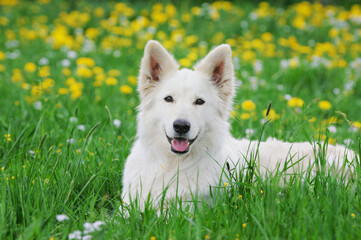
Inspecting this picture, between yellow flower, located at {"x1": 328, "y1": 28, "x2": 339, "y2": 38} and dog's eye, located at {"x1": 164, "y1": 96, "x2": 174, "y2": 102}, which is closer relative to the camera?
dog's eye, located at {"x1": 164, "y1": 96, "x2": 174, "y2": 102}

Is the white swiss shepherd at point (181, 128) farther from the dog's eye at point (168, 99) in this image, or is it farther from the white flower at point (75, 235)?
the white flower at point (75, 235)

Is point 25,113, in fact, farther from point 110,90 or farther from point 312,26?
point 312,26

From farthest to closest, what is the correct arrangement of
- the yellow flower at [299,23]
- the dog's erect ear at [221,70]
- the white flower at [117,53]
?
the yellow flower at [299,23]
the white flower at [117,53]
the dog's erect ear at [221,70]

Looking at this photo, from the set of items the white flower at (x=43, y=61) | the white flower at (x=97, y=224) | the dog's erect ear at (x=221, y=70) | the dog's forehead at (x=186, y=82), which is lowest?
the white flower at (x=97, y=224)

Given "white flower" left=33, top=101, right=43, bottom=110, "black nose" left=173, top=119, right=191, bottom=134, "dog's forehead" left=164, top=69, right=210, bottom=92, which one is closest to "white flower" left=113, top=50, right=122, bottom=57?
"white flower" left=33, top=101, right=43, bottom=110

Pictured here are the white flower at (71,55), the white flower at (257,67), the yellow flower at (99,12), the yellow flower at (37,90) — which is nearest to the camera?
the yellow flower at (37,90)

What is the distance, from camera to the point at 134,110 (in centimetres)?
554

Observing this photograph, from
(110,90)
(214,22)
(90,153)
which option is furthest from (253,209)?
(214,22)

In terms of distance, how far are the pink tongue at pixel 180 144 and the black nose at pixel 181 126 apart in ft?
0.40

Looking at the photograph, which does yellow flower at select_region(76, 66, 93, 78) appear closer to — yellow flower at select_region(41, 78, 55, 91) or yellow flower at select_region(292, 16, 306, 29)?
yellow flower at select_region(41, 78, 55, 91)

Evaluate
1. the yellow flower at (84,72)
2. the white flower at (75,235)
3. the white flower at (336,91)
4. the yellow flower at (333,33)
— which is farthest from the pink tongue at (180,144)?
the yellow flower at (333,33)

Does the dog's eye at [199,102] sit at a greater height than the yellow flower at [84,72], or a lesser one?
lesser

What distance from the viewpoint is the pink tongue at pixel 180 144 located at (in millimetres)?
3076

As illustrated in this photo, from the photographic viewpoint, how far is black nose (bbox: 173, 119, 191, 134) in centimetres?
296
